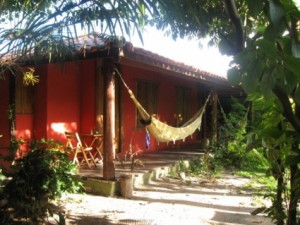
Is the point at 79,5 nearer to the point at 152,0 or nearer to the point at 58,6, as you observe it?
the point at 58,6

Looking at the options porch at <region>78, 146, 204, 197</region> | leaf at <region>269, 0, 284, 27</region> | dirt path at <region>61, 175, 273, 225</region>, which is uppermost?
leaf at <region>269, 0, 284, 27</region>

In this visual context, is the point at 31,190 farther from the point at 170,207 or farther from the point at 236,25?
the point at 236,25

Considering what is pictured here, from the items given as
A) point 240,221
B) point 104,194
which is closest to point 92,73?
point 104,194

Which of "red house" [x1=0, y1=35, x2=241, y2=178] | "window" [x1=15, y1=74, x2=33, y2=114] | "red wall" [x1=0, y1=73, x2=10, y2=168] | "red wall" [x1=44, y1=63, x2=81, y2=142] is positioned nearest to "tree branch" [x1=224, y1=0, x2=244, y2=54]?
"red house" [x1=0, y1=35, x2=241, y2=178]

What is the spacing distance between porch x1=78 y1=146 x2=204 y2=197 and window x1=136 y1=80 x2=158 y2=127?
1037 millimetres

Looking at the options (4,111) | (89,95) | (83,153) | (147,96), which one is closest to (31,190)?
(83,153)

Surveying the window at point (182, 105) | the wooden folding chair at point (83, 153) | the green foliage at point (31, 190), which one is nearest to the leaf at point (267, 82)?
the green foliage at point (31, 190)

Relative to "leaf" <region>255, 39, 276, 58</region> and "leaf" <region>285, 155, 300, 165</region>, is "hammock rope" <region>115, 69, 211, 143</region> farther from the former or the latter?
"leaf" <region>255, 39, 276, 58</region>

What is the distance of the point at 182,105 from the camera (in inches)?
436

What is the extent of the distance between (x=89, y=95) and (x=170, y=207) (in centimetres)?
328

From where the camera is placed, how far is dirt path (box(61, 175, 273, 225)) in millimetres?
4227

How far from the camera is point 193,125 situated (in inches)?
304

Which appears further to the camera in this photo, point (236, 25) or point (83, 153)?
point (83, 153)

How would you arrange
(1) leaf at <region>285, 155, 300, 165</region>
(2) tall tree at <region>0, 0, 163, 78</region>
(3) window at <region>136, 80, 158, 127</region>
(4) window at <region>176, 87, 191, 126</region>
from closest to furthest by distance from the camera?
1. (1) leaf at <region>285, 155, 300, 165</region>
2. (2) tall tree at <region>0, 0, 163, 78</region>
3. (3) window at <region>136, 80, 158, 127</region>
4. (4) window at <region>176, 87, 191, 126</region>
